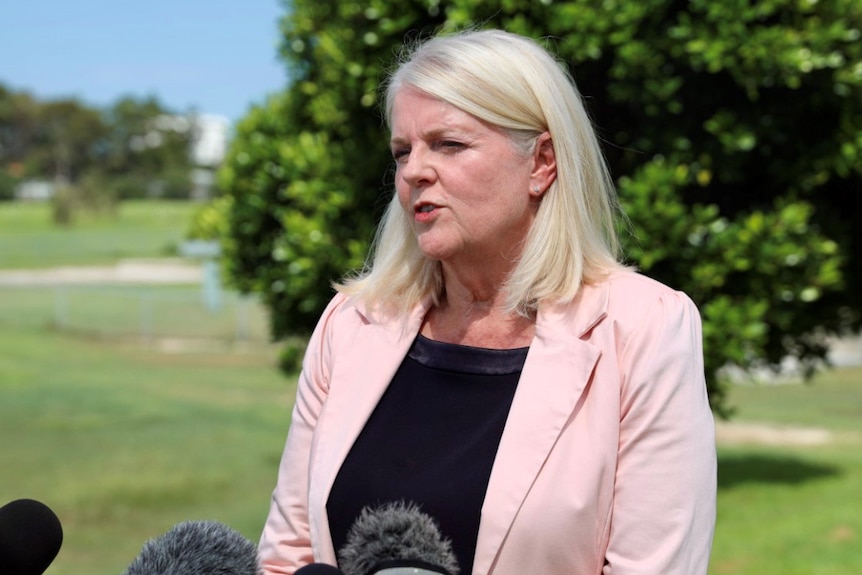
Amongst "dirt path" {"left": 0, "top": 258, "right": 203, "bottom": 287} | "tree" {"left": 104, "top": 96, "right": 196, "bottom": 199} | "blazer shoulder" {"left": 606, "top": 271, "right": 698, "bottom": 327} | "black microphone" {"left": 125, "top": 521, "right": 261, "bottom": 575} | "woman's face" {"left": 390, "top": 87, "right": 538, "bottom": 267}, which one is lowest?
"tree" {"left": 104, "top": 96, "right": 196, "bottom": 199}

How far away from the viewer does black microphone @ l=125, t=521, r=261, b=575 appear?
1509 mm

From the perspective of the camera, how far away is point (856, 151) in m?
5.87

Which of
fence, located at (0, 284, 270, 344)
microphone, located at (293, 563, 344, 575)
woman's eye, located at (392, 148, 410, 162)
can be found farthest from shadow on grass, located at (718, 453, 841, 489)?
fence, located at (0, 284, 270, 344)

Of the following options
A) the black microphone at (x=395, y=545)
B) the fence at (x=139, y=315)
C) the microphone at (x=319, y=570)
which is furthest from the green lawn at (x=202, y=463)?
the microphone at (x=319, y=570)

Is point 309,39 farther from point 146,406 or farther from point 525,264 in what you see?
point 146,406

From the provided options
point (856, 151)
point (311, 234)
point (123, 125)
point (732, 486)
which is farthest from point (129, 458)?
point (123, 125)

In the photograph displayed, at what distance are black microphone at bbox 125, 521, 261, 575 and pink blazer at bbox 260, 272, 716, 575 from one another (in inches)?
30.5

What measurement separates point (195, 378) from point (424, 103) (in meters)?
14.4

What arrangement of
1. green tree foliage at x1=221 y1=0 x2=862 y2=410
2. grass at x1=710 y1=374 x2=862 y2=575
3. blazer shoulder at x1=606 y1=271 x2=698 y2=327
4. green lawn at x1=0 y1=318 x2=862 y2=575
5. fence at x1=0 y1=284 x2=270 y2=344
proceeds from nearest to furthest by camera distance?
1. blazer shoulder at x1=606 y1=271 x2=698 y2=327
2. green tree foliage at x1=221 y1=0 x2=862 y2=410
3. grass at x1=710 y1=374 x2=862 y2=575
4. green lawn at x1=0 y1=318 x2=862 y2=575
5. fence at x1=0 y1=284 x2=270 y2=344

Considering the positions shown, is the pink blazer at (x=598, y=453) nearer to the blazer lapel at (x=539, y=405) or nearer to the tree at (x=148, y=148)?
the blazer lapel at (x=539, y=405)

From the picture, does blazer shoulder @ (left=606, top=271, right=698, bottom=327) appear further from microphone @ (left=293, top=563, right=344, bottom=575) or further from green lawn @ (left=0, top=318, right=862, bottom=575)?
green lawn @ (left=0, top=318, right=862, bottom=575)

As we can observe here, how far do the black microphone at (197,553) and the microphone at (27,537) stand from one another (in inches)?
10.8

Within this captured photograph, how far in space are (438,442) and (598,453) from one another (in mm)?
378

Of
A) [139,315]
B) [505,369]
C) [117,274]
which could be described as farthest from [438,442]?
[117,274]
